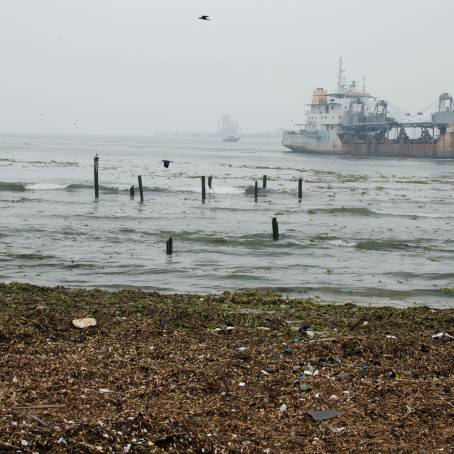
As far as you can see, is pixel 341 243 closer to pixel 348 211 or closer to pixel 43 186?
pixel 348 211

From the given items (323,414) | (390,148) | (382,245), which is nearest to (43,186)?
(382,245)

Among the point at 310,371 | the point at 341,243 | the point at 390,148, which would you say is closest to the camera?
the point at 310,371

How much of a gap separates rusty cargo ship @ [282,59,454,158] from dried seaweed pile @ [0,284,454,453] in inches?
4114

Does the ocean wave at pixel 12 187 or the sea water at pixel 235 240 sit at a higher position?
the ocean wave at pixel 12 187

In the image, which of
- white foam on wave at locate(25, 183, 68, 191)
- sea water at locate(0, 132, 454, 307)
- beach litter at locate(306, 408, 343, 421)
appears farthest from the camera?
white foam on wave at locate(25, 183, 68, 191)

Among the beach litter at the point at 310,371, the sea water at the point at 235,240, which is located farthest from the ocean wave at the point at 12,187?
the beach litter at the point at 310,371

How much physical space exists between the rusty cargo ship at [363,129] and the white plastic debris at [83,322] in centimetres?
10512

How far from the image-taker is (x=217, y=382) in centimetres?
744

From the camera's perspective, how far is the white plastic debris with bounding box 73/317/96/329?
9797 mm

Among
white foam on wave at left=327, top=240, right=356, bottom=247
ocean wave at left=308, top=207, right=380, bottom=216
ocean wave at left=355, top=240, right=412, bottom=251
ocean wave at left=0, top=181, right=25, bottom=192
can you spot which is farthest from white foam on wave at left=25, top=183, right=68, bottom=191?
ocean wave at left=355, top=240, right=412, bottom=251

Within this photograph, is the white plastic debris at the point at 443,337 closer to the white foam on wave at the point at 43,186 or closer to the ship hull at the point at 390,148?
the white foam on wave at the point at 43,186

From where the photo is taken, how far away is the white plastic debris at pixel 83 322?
980 cm

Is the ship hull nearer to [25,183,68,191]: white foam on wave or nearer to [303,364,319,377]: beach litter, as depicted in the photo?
[25,183,68,191]: white foam on wave

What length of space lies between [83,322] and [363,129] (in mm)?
112069
